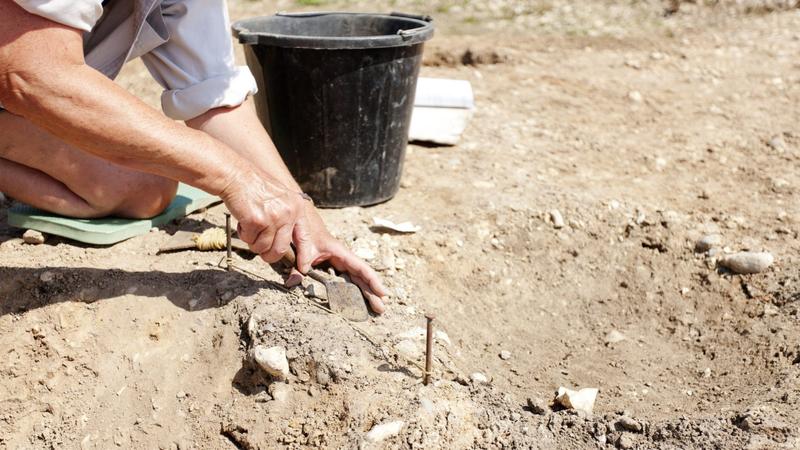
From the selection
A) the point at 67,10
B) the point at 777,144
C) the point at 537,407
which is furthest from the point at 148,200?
the point at 777,144

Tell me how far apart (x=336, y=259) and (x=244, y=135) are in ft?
1.67

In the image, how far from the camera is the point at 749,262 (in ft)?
9.73

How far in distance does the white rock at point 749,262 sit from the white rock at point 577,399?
0.93 metres

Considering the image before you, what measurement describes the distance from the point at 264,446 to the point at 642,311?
1403 mm

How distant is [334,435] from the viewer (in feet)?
7.10

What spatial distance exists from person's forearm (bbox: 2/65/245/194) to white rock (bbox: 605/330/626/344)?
53.1 inches

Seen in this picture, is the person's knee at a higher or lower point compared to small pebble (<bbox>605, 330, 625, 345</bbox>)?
higher

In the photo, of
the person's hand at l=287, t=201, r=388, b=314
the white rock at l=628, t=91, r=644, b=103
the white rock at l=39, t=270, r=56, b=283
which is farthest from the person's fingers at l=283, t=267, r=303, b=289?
the white rock at l=628, t=91, r=644, b=103

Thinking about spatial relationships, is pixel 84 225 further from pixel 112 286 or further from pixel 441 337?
pixel 441 337

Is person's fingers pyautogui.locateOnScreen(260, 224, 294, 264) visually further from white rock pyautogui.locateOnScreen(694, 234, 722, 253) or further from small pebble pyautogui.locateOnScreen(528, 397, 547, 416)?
white rock pyautogui.locateOnScreen(694, 234, 722, 253)

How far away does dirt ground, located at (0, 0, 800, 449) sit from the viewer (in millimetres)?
2225

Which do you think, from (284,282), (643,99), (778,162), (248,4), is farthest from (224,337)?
(248,4)

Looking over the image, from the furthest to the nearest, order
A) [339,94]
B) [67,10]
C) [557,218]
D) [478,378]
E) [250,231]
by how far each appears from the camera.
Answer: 1. [557,218]
2. [339,94]
3. [478,378]
4. [250,231]
5. [67,10]

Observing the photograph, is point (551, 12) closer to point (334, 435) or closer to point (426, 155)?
point (426, 155)
